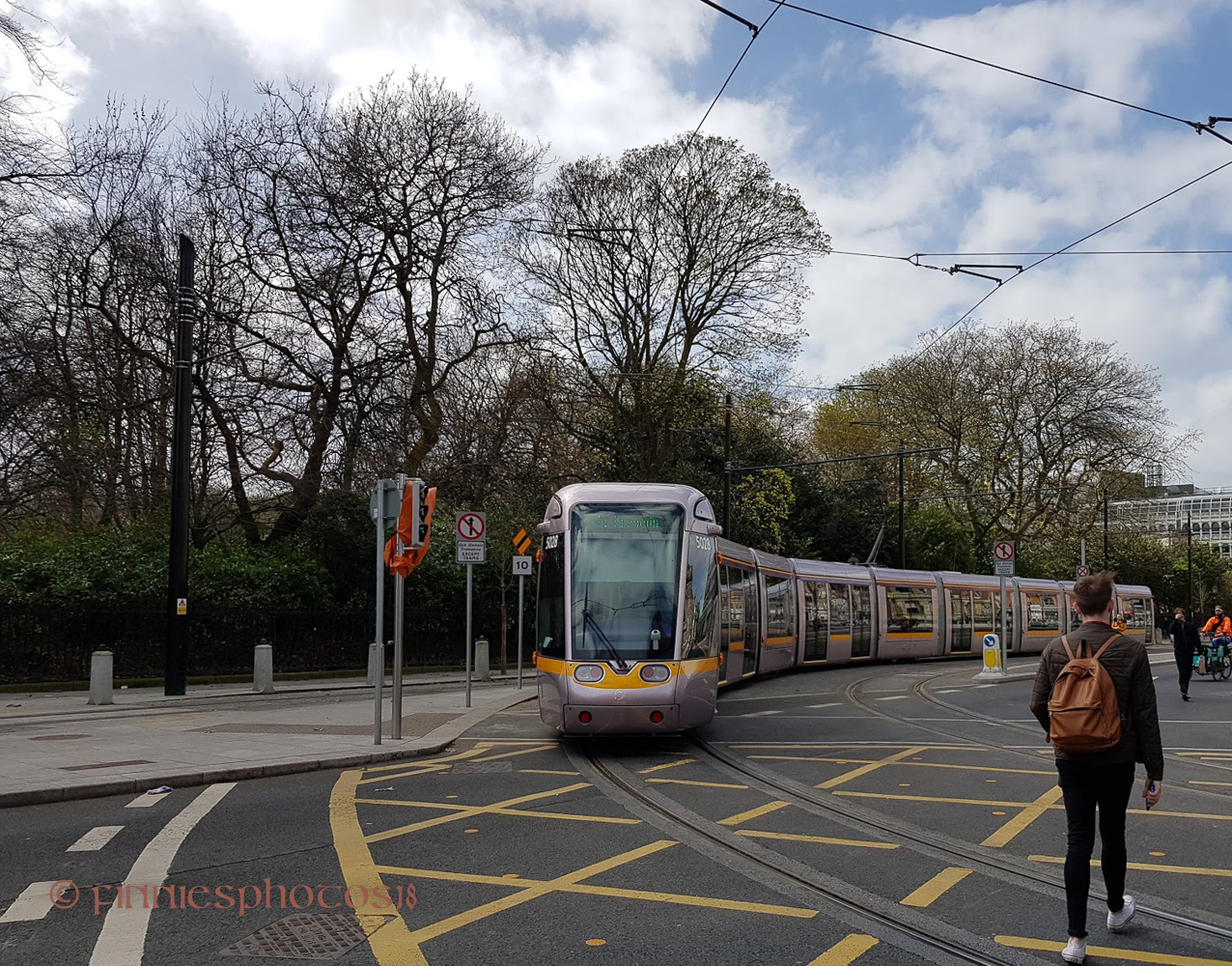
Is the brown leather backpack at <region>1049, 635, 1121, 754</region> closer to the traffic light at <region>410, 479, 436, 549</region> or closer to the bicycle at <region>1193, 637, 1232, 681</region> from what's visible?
the traffic light at <region>410, 479, 436, 549</region>

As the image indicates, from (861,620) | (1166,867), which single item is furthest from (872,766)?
(861,620)

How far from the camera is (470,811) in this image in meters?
8.59

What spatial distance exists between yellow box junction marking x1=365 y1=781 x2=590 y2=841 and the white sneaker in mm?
4497

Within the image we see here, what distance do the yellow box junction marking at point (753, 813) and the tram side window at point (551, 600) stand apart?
3536 mm

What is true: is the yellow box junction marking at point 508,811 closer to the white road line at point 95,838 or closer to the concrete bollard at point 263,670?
the white road line at point 95,838

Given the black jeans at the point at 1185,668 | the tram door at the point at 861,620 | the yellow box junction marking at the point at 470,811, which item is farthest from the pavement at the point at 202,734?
the black jeans at the point at 1185,668

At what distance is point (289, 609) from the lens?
25703 millimetres

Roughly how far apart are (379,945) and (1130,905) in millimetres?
3631

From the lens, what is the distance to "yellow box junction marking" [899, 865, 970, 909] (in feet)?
19.6

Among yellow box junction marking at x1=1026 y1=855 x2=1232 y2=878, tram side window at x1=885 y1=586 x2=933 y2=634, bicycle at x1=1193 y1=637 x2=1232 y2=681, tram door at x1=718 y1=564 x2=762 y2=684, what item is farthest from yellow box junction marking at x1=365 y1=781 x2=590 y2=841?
bicycle at x1=1193 y1=637 x2=1232 y2=681

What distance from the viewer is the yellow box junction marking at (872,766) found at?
10.0 meters

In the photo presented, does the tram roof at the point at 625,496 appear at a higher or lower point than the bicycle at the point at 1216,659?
higher

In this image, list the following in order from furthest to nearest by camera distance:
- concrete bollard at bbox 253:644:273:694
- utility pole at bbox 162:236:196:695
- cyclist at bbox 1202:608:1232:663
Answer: cyclist at bbox 1202:608:1232:663 < concrete bollard at bbox 253:644:273:694 < utility pole at bbox 162:236:196:695

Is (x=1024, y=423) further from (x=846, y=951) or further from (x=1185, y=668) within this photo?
(x=846, y=951)
